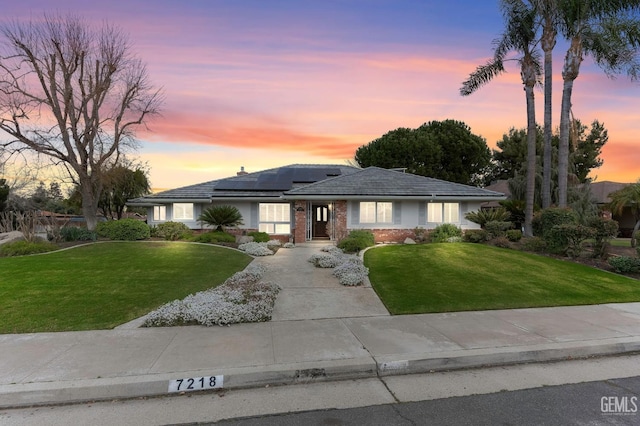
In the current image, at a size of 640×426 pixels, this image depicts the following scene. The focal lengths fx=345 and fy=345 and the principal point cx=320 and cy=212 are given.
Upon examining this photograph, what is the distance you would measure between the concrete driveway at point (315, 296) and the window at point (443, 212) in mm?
9804

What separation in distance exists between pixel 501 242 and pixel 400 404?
527 inches

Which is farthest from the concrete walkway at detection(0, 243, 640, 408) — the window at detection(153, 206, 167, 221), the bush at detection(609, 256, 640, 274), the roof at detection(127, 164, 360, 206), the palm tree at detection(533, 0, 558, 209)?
the window at detection(153, 206, 167, 221)

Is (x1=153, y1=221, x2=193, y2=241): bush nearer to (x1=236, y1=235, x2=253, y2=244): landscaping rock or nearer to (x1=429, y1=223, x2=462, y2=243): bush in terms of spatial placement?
(x1=236, y1=235, x2=253, y2=244): landscaping rock

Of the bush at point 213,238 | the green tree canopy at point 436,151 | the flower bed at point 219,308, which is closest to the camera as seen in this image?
the flower bed at point 219,308

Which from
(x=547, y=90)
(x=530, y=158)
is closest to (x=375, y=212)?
(x=530, y=158)

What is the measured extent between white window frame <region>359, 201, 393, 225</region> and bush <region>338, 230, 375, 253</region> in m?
1.49

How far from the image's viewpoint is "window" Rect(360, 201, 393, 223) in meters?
18.6

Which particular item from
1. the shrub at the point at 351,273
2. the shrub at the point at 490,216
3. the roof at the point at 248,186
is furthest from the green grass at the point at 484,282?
the roof at the point at 248,186

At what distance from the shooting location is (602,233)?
11586 millimetres

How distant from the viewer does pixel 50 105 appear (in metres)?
19.3

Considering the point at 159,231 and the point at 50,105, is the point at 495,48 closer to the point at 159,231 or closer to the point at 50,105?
the point at 159,231

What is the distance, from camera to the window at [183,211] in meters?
20.4

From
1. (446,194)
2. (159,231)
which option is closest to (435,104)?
(446,194)

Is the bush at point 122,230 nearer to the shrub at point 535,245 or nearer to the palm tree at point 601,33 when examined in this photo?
the shrub at point 535,245
